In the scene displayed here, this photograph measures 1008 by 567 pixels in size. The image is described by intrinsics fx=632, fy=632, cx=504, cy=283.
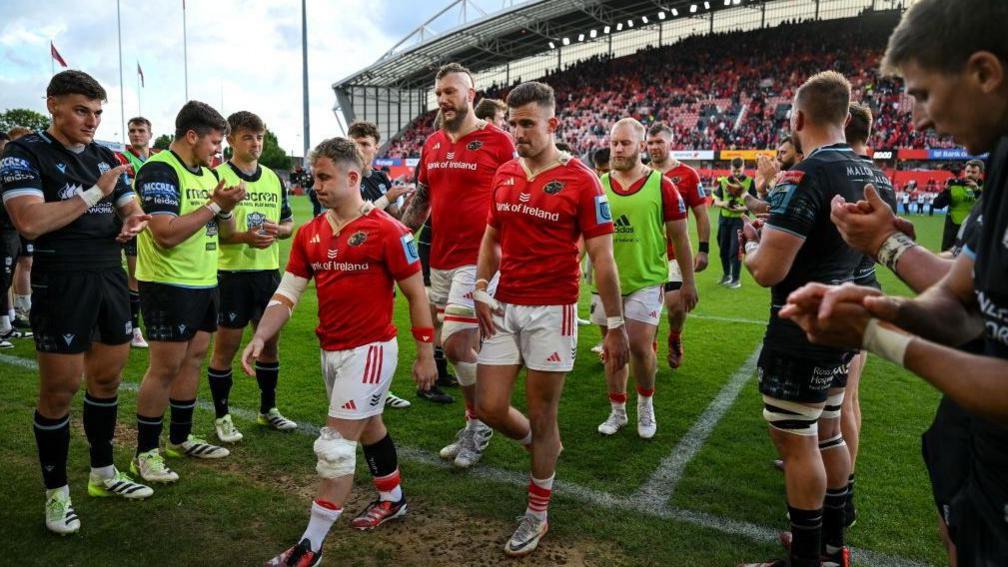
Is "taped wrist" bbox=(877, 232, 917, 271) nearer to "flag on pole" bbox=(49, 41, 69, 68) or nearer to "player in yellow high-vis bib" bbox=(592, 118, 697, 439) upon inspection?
"player in yellow high-vis bib" bbox=(592, 118, 697, 439)

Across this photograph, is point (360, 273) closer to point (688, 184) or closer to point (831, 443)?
point (831, 443)

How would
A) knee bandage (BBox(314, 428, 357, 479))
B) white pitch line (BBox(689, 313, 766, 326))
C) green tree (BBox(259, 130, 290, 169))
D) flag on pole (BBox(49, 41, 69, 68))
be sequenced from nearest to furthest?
knee bandage (BBox(314, 428, 357, 479)), white pitch line (BBox(689, 313, 766, 326)), flag on pole (BBox(49, 41, 69, 68)), green tree (BBox(259, 130, 290, 169))

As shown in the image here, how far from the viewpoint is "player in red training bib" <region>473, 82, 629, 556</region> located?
11.9ft

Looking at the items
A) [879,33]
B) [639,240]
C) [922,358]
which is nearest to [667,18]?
[879,33]

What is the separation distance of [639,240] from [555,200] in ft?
6.54

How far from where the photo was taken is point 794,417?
303cm

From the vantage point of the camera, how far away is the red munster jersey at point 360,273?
351cm

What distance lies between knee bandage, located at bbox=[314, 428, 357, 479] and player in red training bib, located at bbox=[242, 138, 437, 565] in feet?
0.05

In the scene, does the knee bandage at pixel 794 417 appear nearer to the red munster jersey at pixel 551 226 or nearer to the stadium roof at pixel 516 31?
the red munster jersey at pixel 551 226

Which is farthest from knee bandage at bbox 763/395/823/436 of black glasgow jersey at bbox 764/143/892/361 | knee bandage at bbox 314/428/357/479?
knee bandage at bbox 314/428/357/479

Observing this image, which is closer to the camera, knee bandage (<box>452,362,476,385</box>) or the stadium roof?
knee bandage (<box>452,362,476,385</box>)

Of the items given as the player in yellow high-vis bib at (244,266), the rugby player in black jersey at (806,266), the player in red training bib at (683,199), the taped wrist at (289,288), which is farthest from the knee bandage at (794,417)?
the player in yellow high-vis bib at (244,266)

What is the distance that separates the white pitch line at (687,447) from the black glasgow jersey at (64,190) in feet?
12.1

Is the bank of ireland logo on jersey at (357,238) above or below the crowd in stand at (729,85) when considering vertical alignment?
below
